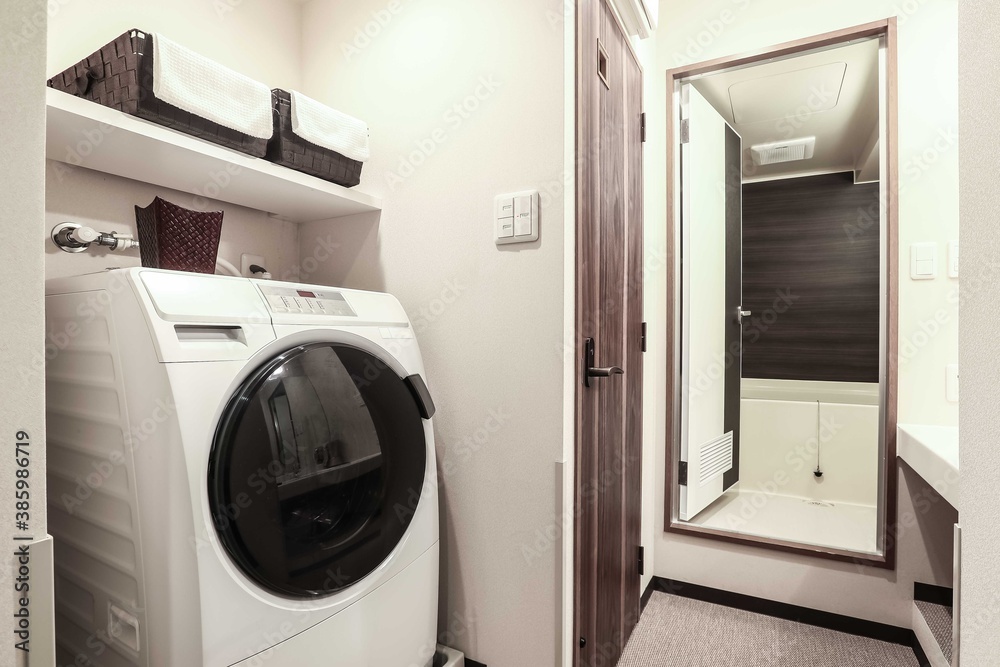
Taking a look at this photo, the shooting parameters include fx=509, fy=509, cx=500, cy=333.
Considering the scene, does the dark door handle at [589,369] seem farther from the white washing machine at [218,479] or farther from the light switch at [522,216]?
the white washing machine at [218,479]

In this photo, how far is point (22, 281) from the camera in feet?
1.55

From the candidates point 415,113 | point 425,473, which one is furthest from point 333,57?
point 425,473

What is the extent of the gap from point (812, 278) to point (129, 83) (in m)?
3.71

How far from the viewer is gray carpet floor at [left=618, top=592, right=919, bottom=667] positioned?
5.49ft

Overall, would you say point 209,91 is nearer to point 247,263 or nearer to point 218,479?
point 247,263

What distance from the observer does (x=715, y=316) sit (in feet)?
8.03

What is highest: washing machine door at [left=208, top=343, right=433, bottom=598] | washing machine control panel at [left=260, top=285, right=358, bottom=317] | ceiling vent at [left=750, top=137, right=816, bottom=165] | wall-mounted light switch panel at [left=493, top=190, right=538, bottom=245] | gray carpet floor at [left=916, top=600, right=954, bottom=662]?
ceiling vent at [left=750, top=137, right=816, bottom=165]

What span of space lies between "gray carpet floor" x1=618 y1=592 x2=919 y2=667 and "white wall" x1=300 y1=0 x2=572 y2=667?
737 mm

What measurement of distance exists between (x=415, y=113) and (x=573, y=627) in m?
1.41

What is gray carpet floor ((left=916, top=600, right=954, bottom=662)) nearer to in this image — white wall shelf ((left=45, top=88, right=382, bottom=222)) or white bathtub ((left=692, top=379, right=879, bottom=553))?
white bathtub ((left=692, top=379, right=879, bottom=553))

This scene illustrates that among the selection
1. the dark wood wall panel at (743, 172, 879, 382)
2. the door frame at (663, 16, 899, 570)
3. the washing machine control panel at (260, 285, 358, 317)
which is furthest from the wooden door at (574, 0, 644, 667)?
the dark wood wall panel at (743, 172, 879, 382)

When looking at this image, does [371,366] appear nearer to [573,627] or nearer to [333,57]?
[573,627]

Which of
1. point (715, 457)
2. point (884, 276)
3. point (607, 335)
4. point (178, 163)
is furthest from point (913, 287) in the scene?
point (178, 163)

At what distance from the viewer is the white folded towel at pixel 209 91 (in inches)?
39.0
